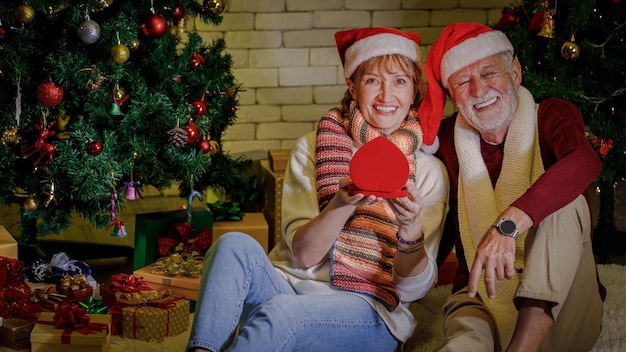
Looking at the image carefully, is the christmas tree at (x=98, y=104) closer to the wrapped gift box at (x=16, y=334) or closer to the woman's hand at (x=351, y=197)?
the wrapped gift box at (x=16, y=334)

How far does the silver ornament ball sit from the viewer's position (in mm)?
2457

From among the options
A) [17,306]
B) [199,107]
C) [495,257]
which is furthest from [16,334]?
[495,257]

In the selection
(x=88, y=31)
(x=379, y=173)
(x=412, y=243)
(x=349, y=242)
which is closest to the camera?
(x=379, y=173)

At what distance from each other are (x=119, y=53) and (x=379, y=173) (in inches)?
45.5

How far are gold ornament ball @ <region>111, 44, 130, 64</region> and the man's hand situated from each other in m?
1.32

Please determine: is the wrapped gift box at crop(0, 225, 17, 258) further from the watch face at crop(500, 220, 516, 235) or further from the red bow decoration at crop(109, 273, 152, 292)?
the watch face at crop(500, 220, 516, 235)

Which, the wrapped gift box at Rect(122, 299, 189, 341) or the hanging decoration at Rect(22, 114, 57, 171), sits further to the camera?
the hanging decoration at Rect(22, 114, 57, 171)

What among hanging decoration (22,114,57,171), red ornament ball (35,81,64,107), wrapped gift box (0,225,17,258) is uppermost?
red ornament ball (35,81,64,107)

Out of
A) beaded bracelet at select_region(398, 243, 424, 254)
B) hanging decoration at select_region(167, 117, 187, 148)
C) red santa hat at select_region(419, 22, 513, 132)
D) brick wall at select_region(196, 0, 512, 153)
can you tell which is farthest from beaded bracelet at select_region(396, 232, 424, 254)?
brick wall at select_region(196, 0, 512, 153)

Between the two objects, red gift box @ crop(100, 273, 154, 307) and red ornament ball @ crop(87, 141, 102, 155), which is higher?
red ornament ball @ crop(87, 141, 102, 155)

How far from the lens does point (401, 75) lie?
2.05m

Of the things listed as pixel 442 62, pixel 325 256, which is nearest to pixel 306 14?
pixel 442 62

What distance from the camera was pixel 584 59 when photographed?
2916mm

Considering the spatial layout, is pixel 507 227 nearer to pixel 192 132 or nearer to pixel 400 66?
pixel 400 66
